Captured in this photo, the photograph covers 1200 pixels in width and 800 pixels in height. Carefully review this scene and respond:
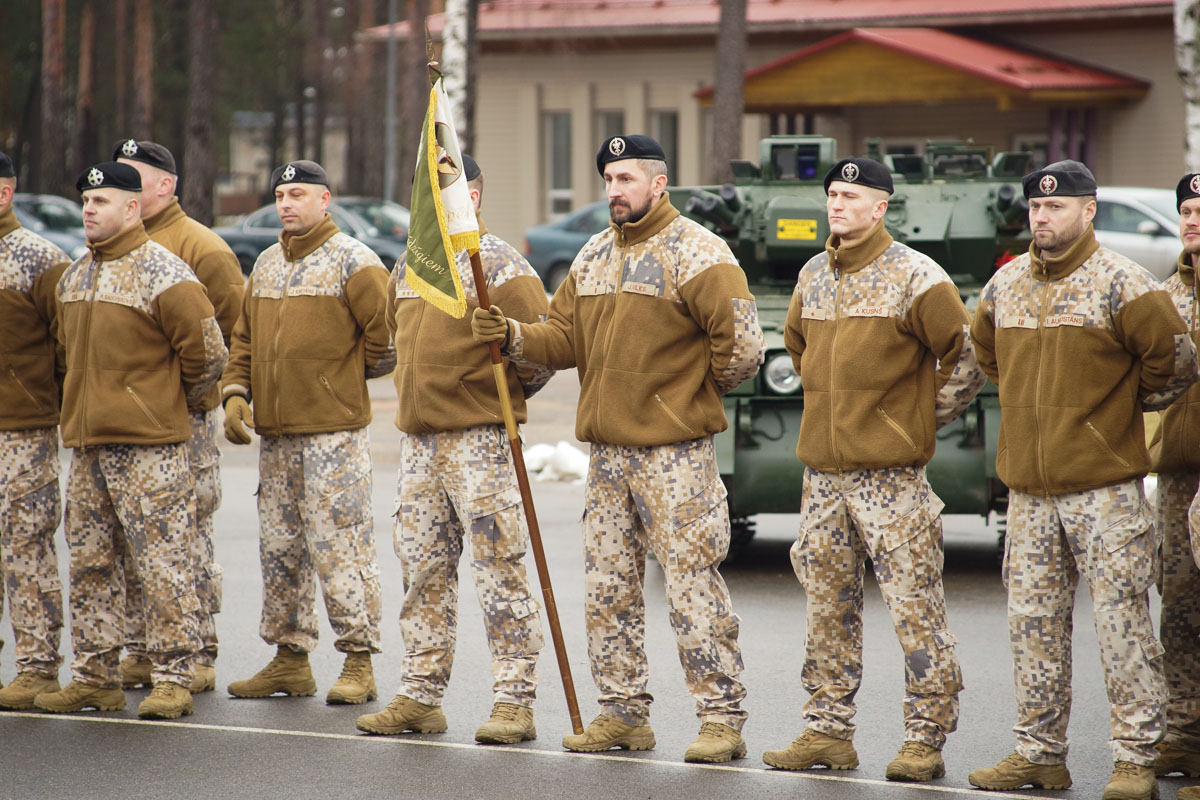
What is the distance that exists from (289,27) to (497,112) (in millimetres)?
18264

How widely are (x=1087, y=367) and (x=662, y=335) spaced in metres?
1.58

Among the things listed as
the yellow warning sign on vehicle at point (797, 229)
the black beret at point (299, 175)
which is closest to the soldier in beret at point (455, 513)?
the black beret at point (299, 175)

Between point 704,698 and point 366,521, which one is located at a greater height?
point 366,521

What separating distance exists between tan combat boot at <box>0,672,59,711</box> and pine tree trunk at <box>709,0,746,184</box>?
16678mm

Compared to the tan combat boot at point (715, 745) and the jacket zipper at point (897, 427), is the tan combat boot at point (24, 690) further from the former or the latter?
the jacket zipper at point (897, 427)

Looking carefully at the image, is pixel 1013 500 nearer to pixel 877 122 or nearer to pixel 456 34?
pixel 456 34

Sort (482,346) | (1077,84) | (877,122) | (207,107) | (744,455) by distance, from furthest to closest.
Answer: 1. (207,107)
2. (877,122)
3. (1077,84)
4. (744,455)
5. (482,346)

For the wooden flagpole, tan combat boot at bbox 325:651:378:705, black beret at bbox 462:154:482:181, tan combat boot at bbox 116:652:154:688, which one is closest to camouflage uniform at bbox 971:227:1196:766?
the wooden flagpole

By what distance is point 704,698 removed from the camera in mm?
6398

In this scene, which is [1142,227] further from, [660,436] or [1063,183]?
[660,436]

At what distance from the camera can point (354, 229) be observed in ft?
87.1

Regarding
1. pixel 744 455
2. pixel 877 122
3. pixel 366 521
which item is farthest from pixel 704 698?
pixel 877 122

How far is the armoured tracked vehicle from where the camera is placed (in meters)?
9.85

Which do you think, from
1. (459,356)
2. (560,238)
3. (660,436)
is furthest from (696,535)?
(560,238)
